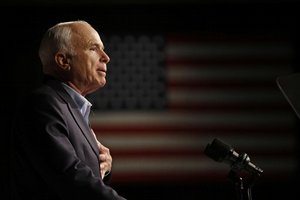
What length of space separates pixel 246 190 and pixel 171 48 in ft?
5.49

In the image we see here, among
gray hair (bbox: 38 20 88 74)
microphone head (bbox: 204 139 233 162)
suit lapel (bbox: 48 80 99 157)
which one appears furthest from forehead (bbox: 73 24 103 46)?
microphone head (bbox: 204 139 233 162)

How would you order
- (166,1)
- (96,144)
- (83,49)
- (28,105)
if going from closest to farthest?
(28,105) < (96,144) < (83,49) < (166,1)

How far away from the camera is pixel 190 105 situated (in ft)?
9.24

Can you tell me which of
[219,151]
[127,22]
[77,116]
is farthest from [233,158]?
[127,22]

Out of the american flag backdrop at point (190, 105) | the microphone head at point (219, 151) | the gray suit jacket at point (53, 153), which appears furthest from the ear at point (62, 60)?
the american flag backdrop at point (190, 105)

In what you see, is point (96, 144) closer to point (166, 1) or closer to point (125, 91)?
point (125, 91)

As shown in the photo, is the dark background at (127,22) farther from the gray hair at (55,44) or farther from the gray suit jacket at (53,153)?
the gray suit jacket at (53,153)

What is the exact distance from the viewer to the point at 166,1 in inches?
116

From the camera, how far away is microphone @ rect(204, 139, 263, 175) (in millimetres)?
1271

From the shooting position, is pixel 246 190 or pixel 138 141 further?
pixel 138 141

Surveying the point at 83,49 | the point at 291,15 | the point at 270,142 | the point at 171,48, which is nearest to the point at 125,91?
the point at 171,48

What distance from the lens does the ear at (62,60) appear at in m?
1.32

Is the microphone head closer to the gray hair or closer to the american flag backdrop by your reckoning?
the gray hair

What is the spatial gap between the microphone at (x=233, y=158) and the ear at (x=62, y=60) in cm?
44
